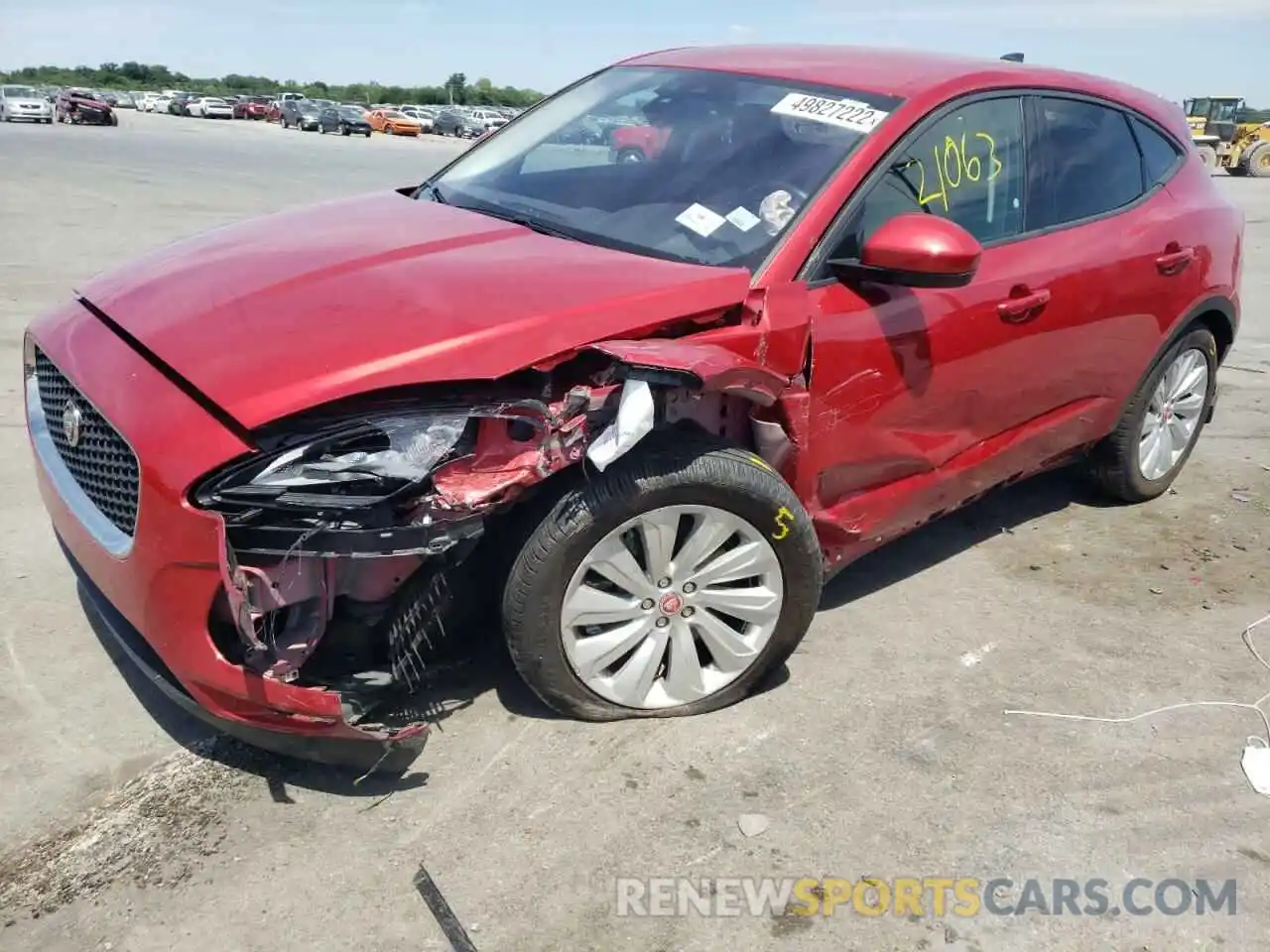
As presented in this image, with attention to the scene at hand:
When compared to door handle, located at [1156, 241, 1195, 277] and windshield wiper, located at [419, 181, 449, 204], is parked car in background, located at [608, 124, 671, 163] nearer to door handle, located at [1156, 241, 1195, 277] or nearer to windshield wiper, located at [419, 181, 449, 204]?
windshield wiper, located at [419, 181, 449, 204]

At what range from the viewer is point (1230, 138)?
29.7m

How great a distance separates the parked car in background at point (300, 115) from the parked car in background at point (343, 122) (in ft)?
2.92

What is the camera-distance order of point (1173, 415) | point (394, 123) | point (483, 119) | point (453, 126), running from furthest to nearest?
point (483, 119) → point (453, 126) → point (394, 123) → point (1173, 415)

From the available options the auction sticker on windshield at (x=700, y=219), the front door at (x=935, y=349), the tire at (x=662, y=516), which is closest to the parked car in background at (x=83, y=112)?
the auction sticker on windshield at (x=700, y=219)

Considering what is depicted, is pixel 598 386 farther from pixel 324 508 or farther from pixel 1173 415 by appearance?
pixel 1173 415

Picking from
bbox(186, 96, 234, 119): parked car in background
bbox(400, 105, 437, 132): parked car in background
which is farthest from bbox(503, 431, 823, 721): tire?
bbox(186, 96, 234, 119): parked car in background

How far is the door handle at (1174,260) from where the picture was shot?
163 inches

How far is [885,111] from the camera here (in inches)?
130

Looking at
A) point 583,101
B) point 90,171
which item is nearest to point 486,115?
point 90,171

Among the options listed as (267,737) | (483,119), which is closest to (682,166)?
(267,737)

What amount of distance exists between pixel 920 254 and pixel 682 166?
33.7 inches

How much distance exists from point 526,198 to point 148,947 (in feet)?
7.91

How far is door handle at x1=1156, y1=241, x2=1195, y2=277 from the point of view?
4.14 meters

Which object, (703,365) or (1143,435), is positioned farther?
(1143,435)
